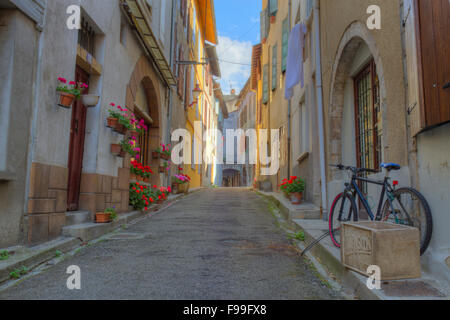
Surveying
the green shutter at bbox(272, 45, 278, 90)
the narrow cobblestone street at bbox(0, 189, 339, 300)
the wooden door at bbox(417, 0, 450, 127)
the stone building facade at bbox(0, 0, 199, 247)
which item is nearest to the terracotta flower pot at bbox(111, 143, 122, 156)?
the stone building facade at bbox(0, 0, 199, 247)

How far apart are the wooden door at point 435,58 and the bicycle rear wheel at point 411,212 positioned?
0.58 meters

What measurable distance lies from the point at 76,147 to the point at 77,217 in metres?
0.99

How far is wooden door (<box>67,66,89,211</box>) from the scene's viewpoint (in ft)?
16.4

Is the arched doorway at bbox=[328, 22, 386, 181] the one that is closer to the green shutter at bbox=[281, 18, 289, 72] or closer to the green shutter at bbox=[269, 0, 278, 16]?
the green shutter at bbox=[281, 18, 289, 72]

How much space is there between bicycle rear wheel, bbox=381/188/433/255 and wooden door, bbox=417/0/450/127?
0.58 meters

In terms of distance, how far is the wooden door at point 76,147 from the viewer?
196 inches

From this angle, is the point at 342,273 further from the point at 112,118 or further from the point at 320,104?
the point at 320,104

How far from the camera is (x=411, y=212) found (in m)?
2.99

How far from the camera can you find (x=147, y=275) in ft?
10.2

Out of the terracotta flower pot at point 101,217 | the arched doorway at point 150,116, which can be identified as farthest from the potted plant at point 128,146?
the arched doorway at point 150,116

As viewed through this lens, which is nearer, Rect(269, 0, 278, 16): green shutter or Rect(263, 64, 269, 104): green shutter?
Rect(269, 0, 278, 16): green shutter

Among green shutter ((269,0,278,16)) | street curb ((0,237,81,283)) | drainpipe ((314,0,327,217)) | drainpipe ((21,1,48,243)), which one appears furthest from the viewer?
green shutter ((269,0,278,16))
